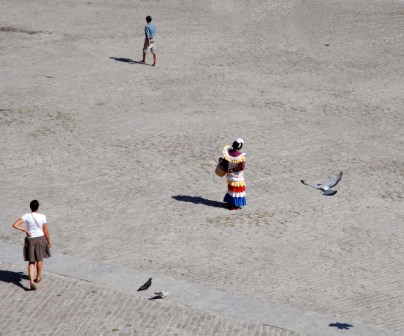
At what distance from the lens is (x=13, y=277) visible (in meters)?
13.4

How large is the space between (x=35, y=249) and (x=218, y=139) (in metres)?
8.09

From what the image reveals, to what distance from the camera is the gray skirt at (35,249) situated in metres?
12.8

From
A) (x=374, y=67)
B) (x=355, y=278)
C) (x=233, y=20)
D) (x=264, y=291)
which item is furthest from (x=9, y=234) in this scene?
(x=233, y=20)

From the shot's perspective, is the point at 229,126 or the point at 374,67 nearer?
the point at 229,126

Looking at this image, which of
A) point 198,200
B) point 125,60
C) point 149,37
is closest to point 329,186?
point 198,200

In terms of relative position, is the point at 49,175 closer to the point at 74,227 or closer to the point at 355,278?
the point at 74,227

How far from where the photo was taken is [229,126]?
21141mm

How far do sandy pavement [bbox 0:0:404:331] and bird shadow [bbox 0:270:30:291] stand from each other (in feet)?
3.71

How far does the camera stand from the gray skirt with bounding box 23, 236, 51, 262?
12.8 metres

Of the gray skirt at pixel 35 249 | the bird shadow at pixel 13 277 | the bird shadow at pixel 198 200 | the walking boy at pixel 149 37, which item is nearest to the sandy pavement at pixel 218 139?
the bird shadow at pixel 198 200

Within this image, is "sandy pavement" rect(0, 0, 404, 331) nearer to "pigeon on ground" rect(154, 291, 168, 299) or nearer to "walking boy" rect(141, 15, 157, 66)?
"walking boy" rect(141, 15, 157, 66)

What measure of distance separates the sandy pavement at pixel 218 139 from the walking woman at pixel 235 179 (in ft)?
0.87

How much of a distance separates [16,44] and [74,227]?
14.8 m

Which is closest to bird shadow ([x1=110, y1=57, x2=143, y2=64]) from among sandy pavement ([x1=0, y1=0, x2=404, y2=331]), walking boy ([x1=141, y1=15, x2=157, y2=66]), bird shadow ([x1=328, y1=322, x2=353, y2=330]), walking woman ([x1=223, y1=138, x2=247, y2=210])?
sandy pavement ([x1=0, y1=0, x2=404, y2=331])
